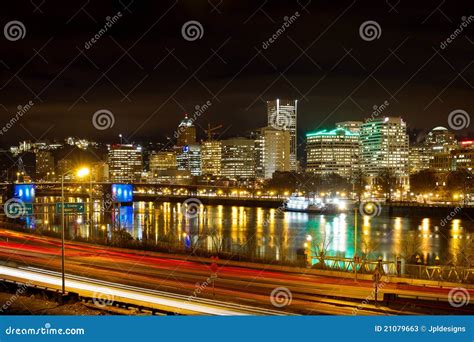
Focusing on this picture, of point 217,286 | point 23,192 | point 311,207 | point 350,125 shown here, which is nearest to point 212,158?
point 350,125

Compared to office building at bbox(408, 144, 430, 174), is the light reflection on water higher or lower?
lower

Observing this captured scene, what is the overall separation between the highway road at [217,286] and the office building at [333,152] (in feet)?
168

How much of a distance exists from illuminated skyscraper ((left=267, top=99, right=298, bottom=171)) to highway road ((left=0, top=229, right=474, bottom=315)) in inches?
2703

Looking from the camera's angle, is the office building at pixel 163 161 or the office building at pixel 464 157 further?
the office building at pixel 163 161

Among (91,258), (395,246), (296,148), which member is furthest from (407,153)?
(91,258)

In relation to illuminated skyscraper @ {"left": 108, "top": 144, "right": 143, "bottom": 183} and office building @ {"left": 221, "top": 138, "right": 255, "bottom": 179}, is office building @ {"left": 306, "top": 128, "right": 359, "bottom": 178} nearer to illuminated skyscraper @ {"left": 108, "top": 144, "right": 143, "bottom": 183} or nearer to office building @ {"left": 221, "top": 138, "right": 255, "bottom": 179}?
office building @ {"left": 221, "top": 138, "right": 255, "bottom": 179}

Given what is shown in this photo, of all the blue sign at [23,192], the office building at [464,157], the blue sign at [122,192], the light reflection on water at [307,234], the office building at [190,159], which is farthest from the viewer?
the office building at [190,159]

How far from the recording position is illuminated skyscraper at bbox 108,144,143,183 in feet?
211

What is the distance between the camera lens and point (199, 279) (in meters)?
6.23

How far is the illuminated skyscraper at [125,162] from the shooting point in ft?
211

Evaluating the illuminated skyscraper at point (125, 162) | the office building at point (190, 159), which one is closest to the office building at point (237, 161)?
the office building at point (190, 159)

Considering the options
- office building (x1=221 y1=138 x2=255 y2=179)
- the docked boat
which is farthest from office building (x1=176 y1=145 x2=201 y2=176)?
the docked boat

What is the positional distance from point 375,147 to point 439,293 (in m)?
54.3

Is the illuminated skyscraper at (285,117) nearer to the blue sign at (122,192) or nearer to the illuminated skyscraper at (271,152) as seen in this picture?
the illuminated skyscraper at (271,152)
